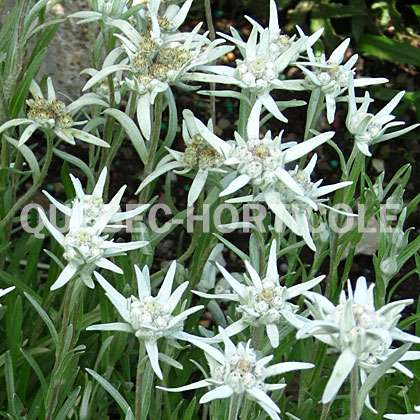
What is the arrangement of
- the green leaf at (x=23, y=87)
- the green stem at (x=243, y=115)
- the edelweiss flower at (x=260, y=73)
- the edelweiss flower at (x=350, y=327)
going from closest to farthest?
the edelweiss flower at (x=350, y=327), the edelweiss flower at (x=260, y=73), the green stem at (x=243, y=115), the green leaf at (x=23, y=87)

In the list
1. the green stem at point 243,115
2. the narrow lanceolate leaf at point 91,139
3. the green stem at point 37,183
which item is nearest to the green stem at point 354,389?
the green stem at point 243,115

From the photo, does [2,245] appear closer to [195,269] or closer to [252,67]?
[195,269]

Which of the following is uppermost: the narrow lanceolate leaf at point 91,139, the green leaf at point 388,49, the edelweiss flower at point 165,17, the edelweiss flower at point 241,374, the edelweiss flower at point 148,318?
the edelweiss flower at point 165,17

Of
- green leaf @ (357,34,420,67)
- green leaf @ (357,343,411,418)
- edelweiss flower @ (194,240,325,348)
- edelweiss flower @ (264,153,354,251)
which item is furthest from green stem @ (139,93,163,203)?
green leaf @ (357,34,420,67)

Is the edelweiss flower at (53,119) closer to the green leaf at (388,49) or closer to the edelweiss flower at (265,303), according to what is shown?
the edelweiss flower at (265,303)

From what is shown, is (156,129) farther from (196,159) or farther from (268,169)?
(268,169)
